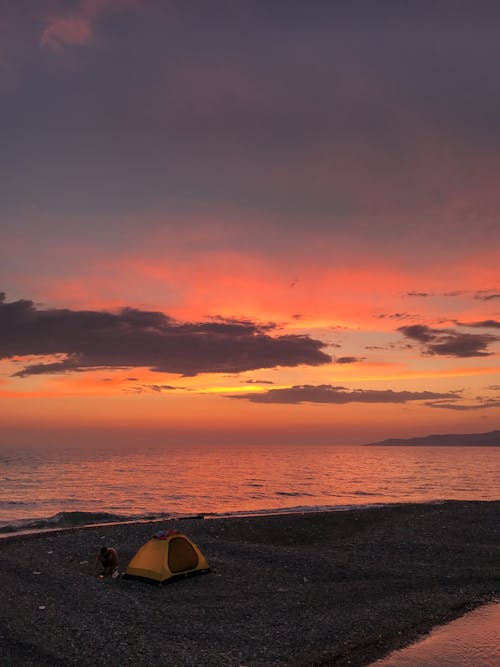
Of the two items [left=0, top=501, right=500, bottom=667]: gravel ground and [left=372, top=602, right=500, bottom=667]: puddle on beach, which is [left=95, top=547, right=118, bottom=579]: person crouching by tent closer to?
[left=0, top=501, right=500, bottom=667]: gravel ground

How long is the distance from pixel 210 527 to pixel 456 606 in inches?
698

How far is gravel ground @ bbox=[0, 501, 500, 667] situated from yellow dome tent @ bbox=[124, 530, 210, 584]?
38 cm

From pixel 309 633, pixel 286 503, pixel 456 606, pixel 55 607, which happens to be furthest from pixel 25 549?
pixel 286 503

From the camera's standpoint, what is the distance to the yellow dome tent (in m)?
20.7

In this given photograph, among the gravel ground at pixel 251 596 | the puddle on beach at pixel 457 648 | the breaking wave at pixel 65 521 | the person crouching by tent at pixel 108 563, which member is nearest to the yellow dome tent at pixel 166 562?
the gravel ground at pixel 251 596

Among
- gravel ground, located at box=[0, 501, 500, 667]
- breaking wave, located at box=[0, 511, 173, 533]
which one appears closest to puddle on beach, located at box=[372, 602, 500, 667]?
gravel ground, located at box=[0, 501, 500, 667]

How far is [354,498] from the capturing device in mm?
59438

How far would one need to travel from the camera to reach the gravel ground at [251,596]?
13.8m

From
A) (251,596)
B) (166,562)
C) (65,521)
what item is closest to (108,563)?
(166,562)

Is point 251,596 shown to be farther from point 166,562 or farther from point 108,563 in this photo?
point 108,563

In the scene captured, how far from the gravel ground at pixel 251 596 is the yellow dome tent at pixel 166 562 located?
0.38 m

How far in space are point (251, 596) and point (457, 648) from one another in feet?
24.2

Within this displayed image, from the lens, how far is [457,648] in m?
14.0

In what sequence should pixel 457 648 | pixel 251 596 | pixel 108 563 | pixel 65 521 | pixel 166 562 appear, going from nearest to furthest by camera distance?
pixel 457 648 → pixel 251 596 → pixel 166 562 → pixel 108 563 → pixel 65 521
